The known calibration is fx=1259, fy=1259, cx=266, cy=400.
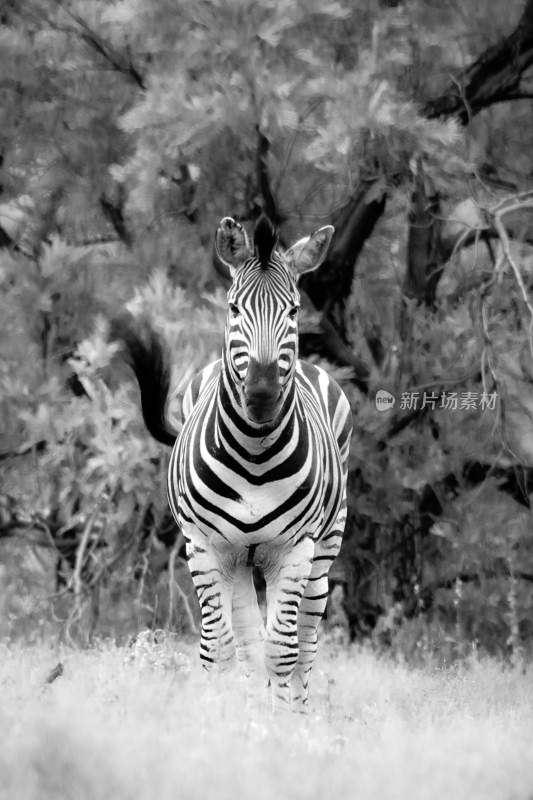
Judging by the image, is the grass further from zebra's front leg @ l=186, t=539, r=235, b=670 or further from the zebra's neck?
the zebra's neck

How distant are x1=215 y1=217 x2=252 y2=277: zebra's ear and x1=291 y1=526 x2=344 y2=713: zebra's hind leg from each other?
1943mm

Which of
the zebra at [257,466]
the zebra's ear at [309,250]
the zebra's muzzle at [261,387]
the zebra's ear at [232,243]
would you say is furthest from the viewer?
the zebra's ear at [309,250]

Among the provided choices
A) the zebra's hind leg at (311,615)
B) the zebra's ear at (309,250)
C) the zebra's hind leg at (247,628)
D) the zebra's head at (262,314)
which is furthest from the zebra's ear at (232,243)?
the zebra's hind leg at (311,615)

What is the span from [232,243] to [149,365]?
1.51m

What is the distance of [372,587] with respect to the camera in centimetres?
1008

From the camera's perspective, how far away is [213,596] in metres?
5.95

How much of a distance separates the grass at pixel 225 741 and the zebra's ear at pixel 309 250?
2015 millimetres

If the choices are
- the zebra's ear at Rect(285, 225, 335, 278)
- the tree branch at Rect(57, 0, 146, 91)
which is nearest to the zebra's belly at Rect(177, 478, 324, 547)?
the zebra's ear at Rect(285, 225, 335, 278)

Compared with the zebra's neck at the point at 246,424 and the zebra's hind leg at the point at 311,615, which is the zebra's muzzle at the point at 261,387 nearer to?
the zebra's neck at the point at 246,424

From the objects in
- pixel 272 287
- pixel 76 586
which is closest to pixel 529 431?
pixel 76 586

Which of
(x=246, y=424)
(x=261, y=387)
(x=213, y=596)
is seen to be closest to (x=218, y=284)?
(x=246, y=424)

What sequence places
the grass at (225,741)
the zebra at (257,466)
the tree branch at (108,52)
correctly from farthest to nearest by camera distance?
the tree branch at (108,52) → the zebra at (257,466) → the grass at (225,741)

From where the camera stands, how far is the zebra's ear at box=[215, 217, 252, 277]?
231 inches

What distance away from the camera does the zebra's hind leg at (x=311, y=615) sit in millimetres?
6684
